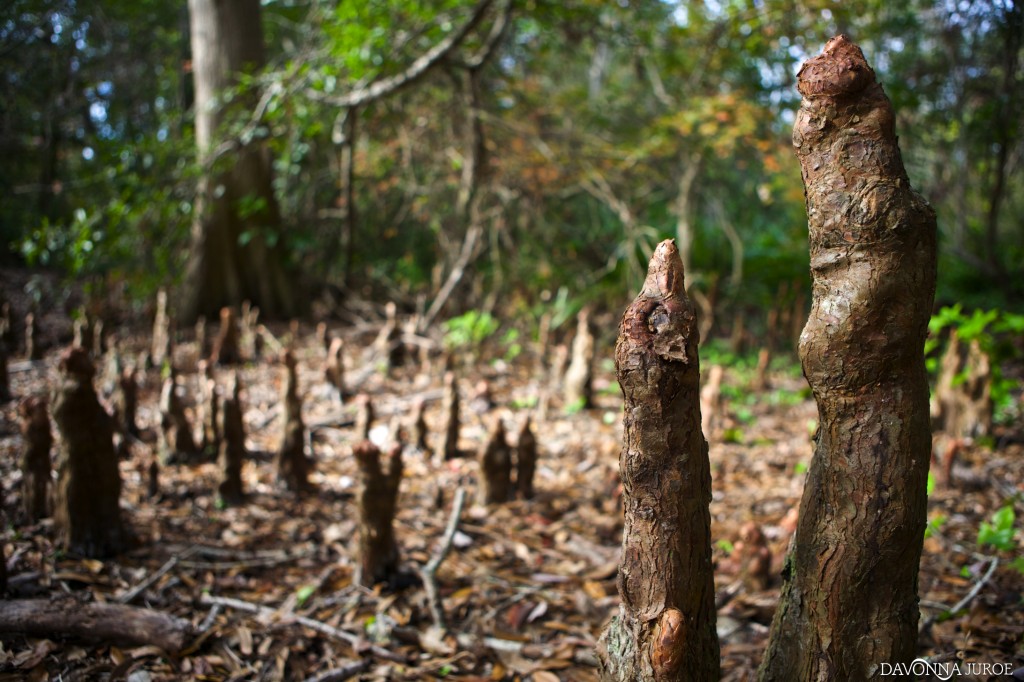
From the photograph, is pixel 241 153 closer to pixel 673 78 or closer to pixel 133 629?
pixel 133 629

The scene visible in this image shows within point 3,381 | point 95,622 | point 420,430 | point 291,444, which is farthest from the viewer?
point 3,381

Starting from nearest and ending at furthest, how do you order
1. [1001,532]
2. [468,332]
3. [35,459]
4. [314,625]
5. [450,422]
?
[314,625]
[1001,532]
[35,459]
[450,422]
[468,332]

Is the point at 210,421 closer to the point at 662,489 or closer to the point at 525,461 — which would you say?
the point at 525,461

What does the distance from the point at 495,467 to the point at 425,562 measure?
87 cm

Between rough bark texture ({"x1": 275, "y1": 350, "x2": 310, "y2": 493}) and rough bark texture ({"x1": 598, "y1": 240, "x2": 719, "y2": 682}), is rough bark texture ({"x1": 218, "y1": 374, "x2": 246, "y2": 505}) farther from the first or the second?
rough bark texture ({"x1": 598, "y1": 240, "x2": 719, "y2": 682})

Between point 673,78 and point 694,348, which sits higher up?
point 673,78

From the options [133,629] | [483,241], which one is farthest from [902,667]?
[483,241]

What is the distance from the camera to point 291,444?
4074 mm

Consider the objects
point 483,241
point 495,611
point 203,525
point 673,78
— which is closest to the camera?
point 495,611

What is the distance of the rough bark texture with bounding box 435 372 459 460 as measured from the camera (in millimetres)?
4781

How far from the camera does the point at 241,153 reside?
655 centimetres

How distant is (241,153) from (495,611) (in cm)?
521

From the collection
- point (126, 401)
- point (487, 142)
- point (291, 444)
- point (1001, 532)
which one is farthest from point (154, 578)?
point (487, 142)

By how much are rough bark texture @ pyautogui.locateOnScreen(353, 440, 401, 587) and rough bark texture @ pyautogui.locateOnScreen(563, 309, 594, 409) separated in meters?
3.07
